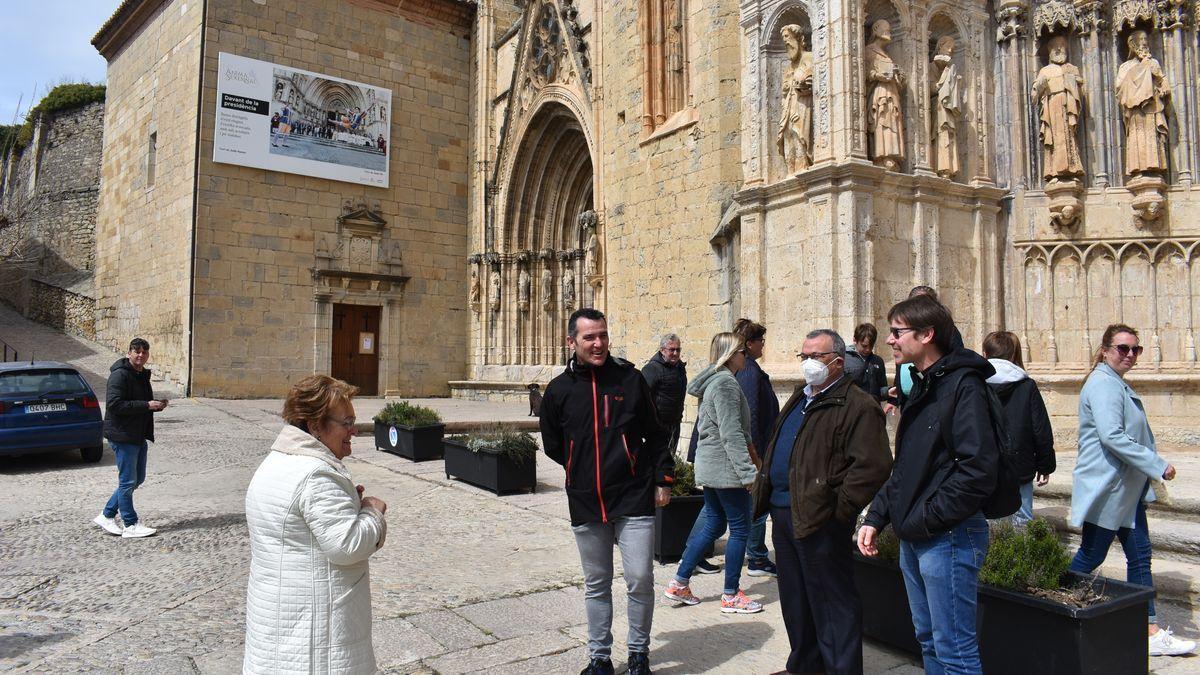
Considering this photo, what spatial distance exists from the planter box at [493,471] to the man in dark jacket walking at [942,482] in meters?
5.09

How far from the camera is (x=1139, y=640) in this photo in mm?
3080

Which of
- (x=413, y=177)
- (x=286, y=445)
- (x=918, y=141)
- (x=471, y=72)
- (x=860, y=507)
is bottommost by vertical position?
(x=860, y=507)

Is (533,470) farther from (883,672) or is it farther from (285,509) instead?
(285,509)

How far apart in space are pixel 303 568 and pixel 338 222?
55.5 ft

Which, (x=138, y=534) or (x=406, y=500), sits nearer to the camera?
(x=138, y=534)

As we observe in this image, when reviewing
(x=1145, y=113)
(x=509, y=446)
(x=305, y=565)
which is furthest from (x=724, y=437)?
(x=1145, y=113)

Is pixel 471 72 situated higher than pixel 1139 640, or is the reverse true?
pixel 471 72

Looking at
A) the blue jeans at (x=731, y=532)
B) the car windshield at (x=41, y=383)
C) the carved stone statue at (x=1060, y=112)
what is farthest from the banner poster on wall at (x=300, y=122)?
the blue jeans at (x=731, y=532)

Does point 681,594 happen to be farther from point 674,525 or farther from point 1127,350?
point 1127,350

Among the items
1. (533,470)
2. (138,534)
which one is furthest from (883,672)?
(138,534)

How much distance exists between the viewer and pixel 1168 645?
354 cm

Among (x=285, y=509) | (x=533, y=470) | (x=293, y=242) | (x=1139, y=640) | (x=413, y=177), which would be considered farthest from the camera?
(x=413, y=177)

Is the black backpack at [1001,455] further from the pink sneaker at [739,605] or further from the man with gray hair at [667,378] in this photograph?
the man with gray hair at [667,378]

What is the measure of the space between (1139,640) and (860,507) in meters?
1.36
